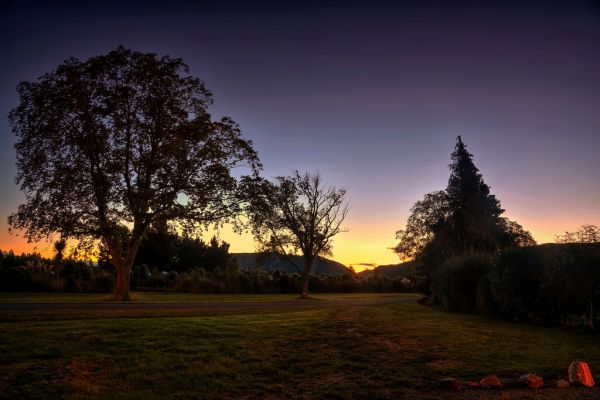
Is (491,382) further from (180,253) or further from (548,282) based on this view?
(180,253)

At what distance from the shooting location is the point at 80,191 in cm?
2416

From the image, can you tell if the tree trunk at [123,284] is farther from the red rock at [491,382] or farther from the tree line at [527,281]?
the red rock at [491,382]

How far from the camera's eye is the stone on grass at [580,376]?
285 inches

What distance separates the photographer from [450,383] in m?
7.24

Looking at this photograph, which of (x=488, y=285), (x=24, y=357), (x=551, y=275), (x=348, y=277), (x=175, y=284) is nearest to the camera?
(x=24, y=357)

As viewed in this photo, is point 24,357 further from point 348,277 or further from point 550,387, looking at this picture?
Result: point 348,277

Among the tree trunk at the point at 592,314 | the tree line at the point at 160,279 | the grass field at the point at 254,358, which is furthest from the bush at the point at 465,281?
the tree line at the point at 160,279

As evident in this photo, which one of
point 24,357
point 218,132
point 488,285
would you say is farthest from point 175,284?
point 24,357

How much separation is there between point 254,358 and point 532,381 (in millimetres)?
5391

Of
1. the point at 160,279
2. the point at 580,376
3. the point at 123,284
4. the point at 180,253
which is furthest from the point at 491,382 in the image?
the point at 180,253

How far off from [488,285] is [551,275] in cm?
492

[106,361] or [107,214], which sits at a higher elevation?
[107,214]

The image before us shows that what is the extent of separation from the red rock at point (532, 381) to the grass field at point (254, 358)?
0.48 meters

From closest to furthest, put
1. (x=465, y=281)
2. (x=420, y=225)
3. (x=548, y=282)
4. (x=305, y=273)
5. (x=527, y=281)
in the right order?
(x=548, y=282)
(x=527, y=281)
(x=465, y=281)
(x=305, y=273)
(x=420, y=225)
